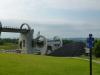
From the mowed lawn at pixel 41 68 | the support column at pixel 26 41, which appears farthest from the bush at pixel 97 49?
the support column at pixel 26 41

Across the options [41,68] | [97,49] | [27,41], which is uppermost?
[27,41]

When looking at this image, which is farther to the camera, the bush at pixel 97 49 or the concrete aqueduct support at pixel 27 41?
the concrete aqueduct support at pixel 27 41

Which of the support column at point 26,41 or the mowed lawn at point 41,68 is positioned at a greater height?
the support column at point 26,41

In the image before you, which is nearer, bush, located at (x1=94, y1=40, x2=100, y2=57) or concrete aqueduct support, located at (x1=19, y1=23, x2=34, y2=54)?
bush, located at (x1=94, y1=40, x2=100, y2=57)

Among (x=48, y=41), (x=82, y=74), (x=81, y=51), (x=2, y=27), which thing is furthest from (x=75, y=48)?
(x=82, y=74)

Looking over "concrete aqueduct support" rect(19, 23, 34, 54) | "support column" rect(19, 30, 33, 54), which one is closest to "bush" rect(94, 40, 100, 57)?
"concrete aqueduct support" rect(19, 23, 34, 54)

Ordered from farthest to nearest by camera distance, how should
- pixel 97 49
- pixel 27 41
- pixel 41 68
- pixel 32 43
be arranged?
1. pixel 32 43
2. pixel 27 41
3. pixel 97 49
4. pixel 41 68

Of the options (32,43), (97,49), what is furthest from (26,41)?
(97,49)

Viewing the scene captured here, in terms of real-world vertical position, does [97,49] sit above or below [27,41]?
below

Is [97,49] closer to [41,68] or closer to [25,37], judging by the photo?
[25,37]

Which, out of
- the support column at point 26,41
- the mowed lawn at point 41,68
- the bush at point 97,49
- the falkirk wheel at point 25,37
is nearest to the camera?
the mowed lawn at point 41,68

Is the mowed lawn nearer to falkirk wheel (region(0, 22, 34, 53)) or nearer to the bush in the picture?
the bush

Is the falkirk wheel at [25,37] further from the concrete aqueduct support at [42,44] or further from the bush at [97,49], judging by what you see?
the bush at [97,49]

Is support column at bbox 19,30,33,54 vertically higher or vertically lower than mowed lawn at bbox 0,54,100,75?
higher
